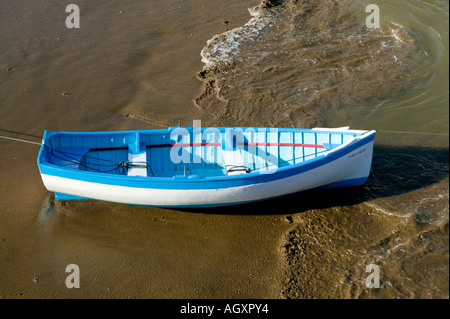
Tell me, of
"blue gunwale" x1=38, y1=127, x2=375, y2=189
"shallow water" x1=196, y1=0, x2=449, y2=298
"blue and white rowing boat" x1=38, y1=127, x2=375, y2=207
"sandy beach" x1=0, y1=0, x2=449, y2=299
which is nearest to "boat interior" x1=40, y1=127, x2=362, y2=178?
"blue and white rowing boat" x1=38, y1=127, x2=375, y2=207

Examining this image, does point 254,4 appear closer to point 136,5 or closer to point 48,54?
point 136,5

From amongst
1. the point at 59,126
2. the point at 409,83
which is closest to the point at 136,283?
the point at 59,126

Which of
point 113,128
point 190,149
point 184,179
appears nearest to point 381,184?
point 190,149

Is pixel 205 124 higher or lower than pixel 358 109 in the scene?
lower

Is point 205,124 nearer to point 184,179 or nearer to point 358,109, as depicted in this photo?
point 184,179

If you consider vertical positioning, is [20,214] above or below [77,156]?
below

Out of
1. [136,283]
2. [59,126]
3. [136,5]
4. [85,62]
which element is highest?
[136,5]
